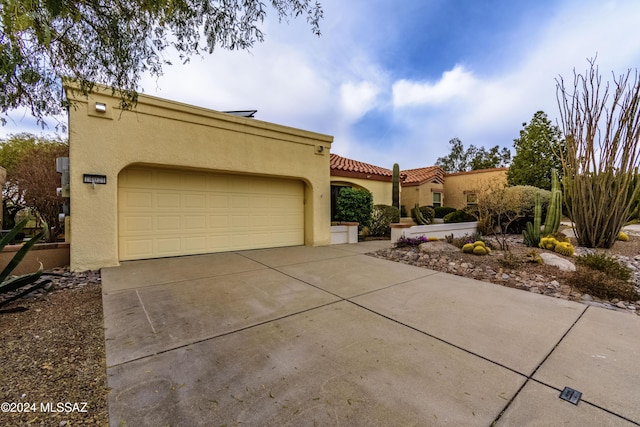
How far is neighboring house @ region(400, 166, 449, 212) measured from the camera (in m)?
17.5

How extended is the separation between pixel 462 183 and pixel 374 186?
27.8ft

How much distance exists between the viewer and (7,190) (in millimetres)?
12258

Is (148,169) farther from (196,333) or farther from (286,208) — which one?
(196,333)

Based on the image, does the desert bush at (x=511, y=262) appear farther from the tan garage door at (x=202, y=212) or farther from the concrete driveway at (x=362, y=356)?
the tan garage door at (x=202, y=212)

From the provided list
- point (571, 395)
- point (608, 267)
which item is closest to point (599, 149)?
point (608, 267)

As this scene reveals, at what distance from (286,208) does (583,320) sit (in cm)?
747

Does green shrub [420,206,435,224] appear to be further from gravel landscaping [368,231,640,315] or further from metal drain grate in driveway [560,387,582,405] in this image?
metal drain grate in driveway [560,387,582,405]

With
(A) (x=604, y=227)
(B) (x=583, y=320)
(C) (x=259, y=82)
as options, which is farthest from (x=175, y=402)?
(A) (x=604, y=227)

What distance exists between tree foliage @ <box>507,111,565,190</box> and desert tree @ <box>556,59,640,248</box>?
1085cm

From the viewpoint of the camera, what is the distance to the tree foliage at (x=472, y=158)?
90.0ft

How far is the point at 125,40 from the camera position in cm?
324

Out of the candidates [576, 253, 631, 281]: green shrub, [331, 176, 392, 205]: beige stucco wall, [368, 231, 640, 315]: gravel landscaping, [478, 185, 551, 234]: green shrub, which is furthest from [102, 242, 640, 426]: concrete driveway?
[331, 176, 392, 205]: beige stucco wall

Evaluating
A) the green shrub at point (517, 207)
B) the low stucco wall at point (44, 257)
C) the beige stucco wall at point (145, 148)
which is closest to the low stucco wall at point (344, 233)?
the beige stucco wall at point (145, 148)

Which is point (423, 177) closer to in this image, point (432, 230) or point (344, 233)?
point (432, 230)
